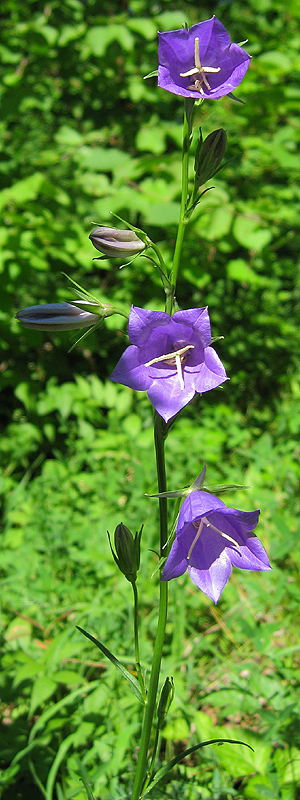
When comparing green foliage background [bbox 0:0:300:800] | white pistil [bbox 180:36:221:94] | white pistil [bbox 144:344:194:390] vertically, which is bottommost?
green foliage background [bbox 0:0:300:800]

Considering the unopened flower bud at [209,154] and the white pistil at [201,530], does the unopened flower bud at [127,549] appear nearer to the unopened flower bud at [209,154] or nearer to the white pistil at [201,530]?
Result: the white pistil at [201,530]

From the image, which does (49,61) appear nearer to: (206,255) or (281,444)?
(206,255)

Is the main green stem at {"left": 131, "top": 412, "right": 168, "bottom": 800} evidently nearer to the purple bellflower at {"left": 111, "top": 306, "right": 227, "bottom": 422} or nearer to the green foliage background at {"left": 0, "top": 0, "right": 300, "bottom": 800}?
the purple bellflower at {"left": 111, "top": 306, "right": 227, "bottom": 422}

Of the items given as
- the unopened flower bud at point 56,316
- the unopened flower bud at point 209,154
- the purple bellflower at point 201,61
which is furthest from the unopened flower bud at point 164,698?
the purple bellflower at point 201,61

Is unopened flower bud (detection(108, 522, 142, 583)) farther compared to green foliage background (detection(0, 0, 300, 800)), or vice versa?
green foliage background (detection(0, 0, 300, 800))

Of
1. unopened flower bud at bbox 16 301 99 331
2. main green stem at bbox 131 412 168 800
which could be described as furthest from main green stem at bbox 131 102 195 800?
unopened flower bud at bbox 16 301 99 331

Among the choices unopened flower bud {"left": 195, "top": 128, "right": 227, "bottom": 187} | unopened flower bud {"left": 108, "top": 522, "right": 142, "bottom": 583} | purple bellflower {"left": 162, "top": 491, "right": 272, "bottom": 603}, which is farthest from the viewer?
unopened flower bud {"left": 108, "top": 522, "right": 142, "bottom": 583}
